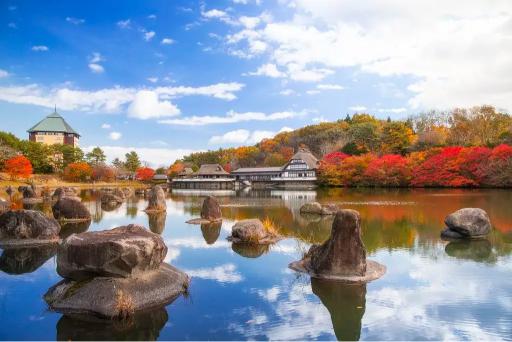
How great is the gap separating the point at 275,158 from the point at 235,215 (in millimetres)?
54132

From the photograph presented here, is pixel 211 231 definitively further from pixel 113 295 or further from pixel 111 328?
pixel 111 328

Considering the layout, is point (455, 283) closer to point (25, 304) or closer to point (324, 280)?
point (324, 280)

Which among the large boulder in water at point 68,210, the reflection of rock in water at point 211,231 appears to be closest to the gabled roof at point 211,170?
the large boulder in water at point 68,210

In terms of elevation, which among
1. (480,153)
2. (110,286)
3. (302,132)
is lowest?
(110,286)

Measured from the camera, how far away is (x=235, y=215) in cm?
2345

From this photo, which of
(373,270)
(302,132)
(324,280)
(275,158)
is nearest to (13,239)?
(324,280)

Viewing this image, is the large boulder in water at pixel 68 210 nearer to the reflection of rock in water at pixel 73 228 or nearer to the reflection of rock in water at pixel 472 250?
the reflection of rock in water at pixel 73 228

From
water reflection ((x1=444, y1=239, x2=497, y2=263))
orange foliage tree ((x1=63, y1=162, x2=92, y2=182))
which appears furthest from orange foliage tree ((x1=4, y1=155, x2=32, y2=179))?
water reflection ((x1=444, y1=239, x2=497, y2=263))

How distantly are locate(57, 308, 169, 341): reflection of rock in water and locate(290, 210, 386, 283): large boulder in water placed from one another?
438 centimetres

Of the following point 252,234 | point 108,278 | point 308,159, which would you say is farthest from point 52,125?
point 108,278

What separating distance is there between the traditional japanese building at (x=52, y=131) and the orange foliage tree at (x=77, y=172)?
2723 centimetres

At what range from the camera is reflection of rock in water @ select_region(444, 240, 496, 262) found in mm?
12379

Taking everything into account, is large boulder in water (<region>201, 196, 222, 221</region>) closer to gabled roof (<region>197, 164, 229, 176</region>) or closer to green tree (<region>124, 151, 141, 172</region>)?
gabled roof (<region>197, 164, 229, 176</region>)

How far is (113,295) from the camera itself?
7.44m
